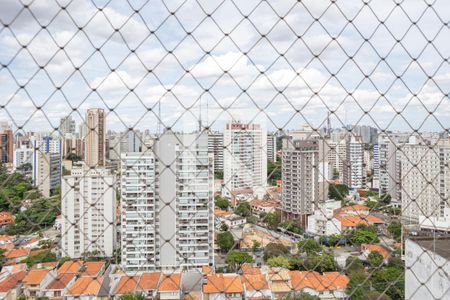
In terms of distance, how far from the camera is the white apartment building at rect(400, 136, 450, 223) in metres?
1.24

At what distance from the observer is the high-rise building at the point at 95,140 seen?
3.67ft

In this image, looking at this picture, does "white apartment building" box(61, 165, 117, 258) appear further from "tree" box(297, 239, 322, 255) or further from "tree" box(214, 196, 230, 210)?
"tree" box(214, 196, 230, 210)

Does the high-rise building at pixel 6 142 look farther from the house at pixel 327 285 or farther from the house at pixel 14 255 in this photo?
the house at pixel 327 285

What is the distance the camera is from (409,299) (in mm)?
1178

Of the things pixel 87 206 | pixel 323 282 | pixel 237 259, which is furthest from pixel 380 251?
pixel 87 206

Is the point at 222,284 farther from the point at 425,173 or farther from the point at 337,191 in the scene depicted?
the point at 337,191

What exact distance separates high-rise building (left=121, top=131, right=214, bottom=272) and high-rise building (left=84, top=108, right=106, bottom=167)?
9cm

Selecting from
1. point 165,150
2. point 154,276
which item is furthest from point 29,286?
point 165,150

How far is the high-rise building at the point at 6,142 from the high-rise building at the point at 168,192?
31 centimetres

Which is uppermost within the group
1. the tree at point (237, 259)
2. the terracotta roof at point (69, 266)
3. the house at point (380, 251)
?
the terracotta roof at point (69, 266)

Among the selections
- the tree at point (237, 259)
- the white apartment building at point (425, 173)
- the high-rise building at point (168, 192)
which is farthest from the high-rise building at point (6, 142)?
the tree at point (237, 259)

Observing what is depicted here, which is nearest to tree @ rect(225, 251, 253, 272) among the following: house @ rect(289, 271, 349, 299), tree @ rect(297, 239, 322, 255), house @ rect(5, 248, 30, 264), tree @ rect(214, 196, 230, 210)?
tree @ rect(214, 196, 230, 210)

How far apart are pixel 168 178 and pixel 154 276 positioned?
0.94 m

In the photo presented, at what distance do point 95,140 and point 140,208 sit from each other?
86 centimetres
